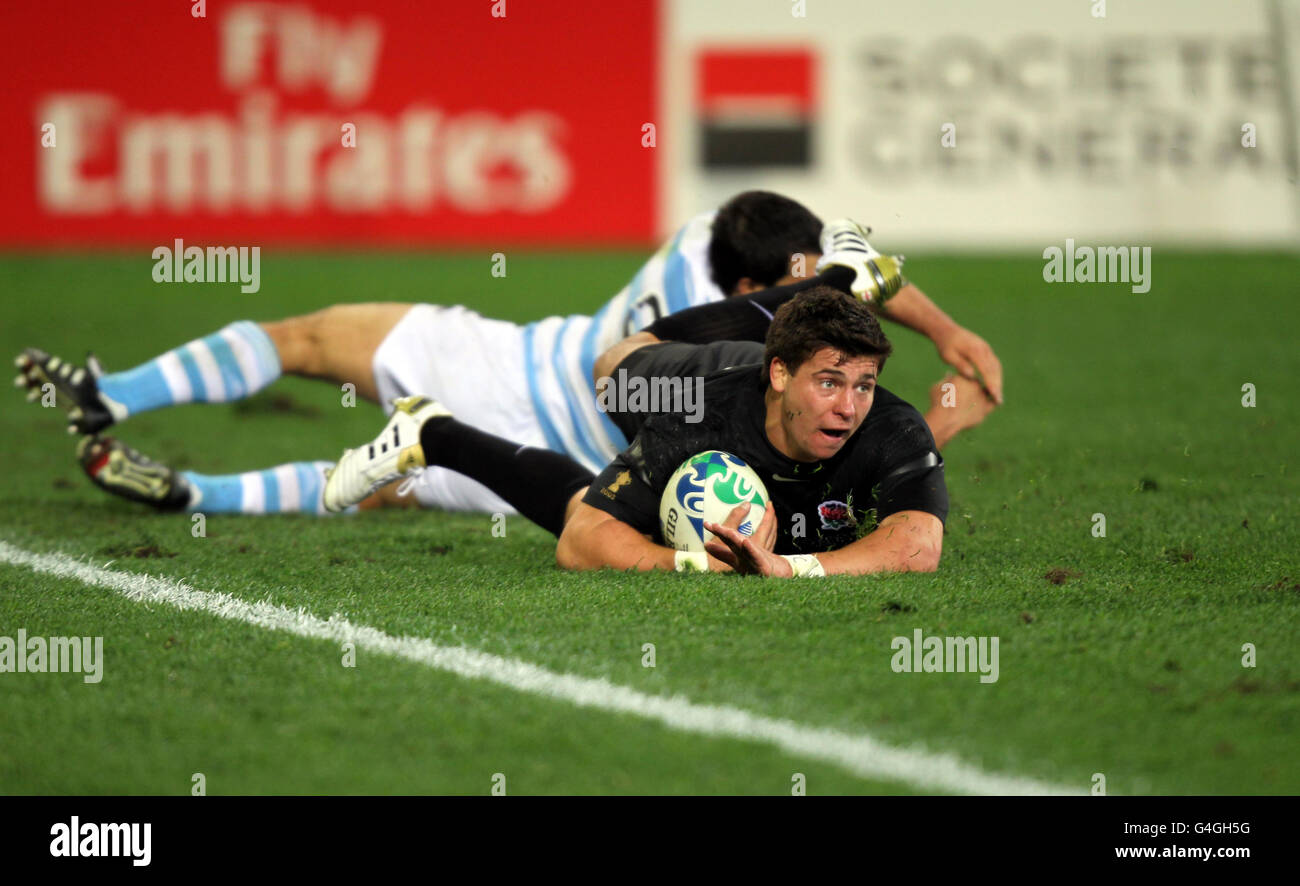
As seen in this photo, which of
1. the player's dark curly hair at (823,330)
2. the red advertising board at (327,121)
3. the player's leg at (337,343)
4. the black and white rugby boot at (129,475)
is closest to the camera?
the player's dark curly hair at (823,330)

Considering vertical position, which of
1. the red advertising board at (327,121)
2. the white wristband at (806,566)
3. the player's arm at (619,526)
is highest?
the red advertising board at (327,121)

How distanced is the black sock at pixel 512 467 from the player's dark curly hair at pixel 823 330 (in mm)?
907

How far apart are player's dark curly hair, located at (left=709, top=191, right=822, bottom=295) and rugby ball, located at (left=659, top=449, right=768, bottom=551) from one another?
1482mm

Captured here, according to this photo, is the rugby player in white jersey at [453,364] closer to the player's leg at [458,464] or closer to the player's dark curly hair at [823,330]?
the player's leg at [458,464]

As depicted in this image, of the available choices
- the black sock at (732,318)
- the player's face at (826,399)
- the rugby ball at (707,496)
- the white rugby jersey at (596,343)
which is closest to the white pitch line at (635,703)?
the rugby ball at (707,496)

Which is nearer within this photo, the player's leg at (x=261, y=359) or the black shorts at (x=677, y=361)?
the black shorts at (x=677, y=361)

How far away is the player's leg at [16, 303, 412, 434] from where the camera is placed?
6.00 m

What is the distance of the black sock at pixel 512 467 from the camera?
5.05 metres

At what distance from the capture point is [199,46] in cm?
1614

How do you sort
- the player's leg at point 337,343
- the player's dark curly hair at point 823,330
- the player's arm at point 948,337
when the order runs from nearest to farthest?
the player's dark curly hair at point 823,330
the player's arm at point 948,337
the player's leg at point 337,343

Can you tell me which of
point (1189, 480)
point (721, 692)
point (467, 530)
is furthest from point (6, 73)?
point (721, 692)

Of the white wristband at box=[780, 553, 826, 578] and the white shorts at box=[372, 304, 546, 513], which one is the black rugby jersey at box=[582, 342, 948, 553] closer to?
the white wristband at box=[780, 553, 826, 578]

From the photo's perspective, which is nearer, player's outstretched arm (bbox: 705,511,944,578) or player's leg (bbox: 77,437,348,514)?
player's outstretched arm (bbox: 705,511,944,578)

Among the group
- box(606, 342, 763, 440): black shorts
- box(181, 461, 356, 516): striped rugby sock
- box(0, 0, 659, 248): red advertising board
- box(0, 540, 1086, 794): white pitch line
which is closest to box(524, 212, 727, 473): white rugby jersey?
box(606, 342, 763, 440): black shorts
